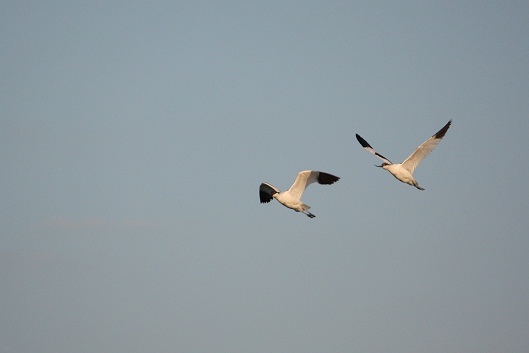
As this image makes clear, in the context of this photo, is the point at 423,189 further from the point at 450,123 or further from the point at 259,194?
the point at 259,194

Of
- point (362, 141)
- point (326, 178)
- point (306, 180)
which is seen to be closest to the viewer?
point (326, 178)

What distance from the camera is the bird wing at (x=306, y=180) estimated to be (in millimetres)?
32875

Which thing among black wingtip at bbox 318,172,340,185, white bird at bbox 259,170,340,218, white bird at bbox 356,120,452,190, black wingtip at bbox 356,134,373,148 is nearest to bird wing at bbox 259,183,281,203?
white bird at bbox 259,170,340,218

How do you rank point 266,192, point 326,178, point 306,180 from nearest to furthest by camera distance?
1. point 326,178
2. point 306,180
3. point 266,192

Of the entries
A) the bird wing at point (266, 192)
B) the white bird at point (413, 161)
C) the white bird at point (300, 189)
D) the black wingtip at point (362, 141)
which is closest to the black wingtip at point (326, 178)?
the white bird at point (300, 189)

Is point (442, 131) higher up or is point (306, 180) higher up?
point (442, 131)

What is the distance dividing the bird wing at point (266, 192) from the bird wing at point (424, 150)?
597cm

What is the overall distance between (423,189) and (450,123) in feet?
Result: 11.3

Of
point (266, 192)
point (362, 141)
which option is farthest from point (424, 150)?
point (266, 192)

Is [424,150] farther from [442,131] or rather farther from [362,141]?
[362,141]

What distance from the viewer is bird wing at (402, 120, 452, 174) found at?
34531 mm

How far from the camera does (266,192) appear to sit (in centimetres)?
3419

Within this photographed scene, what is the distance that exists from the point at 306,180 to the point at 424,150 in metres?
5.68

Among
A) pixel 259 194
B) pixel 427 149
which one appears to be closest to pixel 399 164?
pixel 427 149
